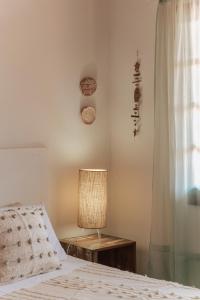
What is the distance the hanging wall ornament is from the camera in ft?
11.8

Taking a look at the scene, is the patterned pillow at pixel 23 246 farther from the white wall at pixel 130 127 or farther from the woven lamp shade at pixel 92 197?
the white wall at pixel 130 127

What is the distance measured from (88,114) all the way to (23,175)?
2.57ft

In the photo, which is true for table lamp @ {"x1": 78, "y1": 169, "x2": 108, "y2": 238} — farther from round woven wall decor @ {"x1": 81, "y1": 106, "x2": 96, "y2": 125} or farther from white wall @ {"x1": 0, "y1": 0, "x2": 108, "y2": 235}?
round woven wall decor @ {"x1": 81, "y1": 106, "x2": 96, "y2": 125}

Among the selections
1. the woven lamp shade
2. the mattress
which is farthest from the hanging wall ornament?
the mattress

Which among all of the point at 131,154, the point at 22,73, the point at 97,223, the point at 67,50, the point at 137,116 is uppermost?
the point at 67,50

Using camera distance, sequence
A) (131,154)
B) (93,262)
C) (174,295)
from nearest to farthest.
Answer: (174,295) < (93,262) < (131,154)

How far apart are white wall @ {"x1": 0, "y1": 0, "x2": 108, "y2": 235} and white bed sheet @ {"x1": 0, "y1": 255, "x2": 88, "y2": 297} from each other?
1.86ft

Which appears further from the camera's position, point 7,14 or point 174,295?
point 7,14

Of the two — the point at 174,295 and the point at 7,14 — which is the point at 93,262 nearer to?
the point at 174,295

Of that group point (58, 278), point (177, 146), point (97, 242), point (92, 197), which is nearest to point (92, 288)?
point (58, 278)

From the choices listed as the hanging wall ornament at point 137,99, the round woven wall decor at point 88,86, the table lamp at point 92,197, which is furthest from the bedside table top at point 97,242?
the round woven wall decor at point 88,86

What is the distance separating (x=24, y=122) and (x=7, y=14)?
0.74m

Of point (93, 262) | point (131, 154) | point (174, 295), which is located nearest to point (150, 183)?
point (131, 154)

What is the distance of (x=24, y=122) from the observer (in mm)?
3271
